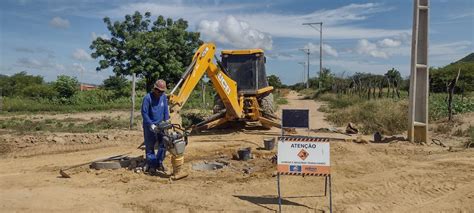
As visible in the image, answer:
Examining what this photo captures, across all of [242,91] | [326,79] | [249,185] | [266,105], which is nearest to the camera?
[249,185]

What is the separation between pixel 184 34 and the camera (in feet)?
118

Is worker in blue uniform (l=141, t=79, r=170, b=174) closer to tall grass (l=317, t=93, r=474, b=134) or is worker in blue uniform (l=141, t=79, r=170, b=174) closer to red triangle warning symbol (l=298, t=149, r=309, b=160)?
red triangle warning symbol (l=298, t=149, r=309, b=160)

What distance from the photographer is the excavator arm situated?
10.9 metres

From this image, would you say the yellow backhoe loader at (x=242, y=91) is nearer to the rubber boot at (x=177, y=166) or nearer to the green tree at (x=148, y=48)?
the rubber boot at (x=177, y=166)

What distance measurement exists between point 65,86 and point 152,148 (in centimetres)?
2727

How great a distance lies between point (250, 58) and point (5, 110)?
1825 cm

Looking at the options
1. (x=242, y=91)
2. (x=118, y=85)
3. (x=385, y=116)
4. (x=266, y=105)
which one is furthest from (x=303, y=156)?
(x=118, y=85)

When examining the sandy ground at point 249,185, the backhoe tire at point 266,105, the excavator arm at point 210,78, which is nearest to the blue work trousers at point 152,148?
the sandy ground at point 249,185

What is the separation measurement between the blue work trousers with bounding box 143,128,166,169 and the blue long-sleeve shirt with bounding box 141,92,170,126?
0.66 ft

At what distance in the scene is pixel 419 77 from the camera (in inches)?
519

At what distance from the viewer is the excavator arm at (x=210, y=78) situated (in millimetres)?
10883

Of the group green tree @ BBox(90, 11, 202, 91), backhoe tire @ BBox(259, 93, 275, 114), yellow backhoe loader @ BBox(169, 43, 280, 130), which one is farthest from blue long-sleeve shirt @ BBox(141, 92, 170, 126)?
green tree @ BBox(90, 11, 202, 91)

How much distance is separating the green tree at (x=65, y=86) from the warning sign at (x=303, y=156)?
3003cm

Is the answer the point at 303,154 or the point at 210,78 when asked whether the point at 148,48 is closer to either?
the point at 210,78
